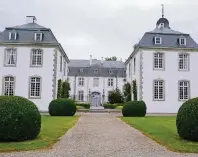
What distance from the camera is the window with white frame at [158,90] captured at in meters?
28.2

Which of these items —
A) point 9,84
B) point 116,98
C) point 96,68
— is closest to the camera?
point 9,84

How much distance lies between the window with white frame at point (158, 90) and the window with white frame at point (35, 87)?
10.2 m

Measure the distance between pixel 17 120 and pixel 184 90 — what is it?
22.0 m

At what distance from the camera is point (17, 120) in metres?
9.25

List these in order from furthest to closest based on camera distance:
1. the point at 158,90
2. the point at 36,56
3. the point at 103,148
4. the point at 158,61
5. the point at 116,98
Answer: the point at 116,98, the point at 158,61, the point at 158,90, the point at 36,56, the point at 103,148

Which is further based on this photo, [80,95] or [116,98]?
[80,95]

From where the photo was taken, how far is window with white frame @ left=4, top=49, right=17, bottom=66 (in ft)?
90.4

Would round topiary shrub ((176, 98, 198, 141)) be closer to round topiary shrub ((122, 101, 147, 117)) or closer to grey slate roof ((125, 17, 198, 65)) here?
round topiary shrub ((122, 101, 147, 117))

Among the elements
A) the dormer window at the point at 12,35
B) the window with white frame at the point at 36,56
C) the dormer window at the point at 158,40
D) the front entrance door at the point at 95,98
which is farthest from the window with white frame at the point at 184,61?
the front entrance door at the point at 95,98

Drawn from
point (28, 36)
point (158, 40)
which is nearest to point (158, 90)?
point (158, 40)

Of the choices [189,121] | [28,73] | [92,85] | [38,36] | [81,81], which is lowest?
[189,121]

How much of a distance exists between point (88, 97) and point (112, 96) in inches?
403

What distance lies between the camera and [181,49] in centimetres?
2875

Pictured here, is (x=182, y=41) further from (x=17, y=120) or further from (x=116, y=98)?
(x=17, y=120)
